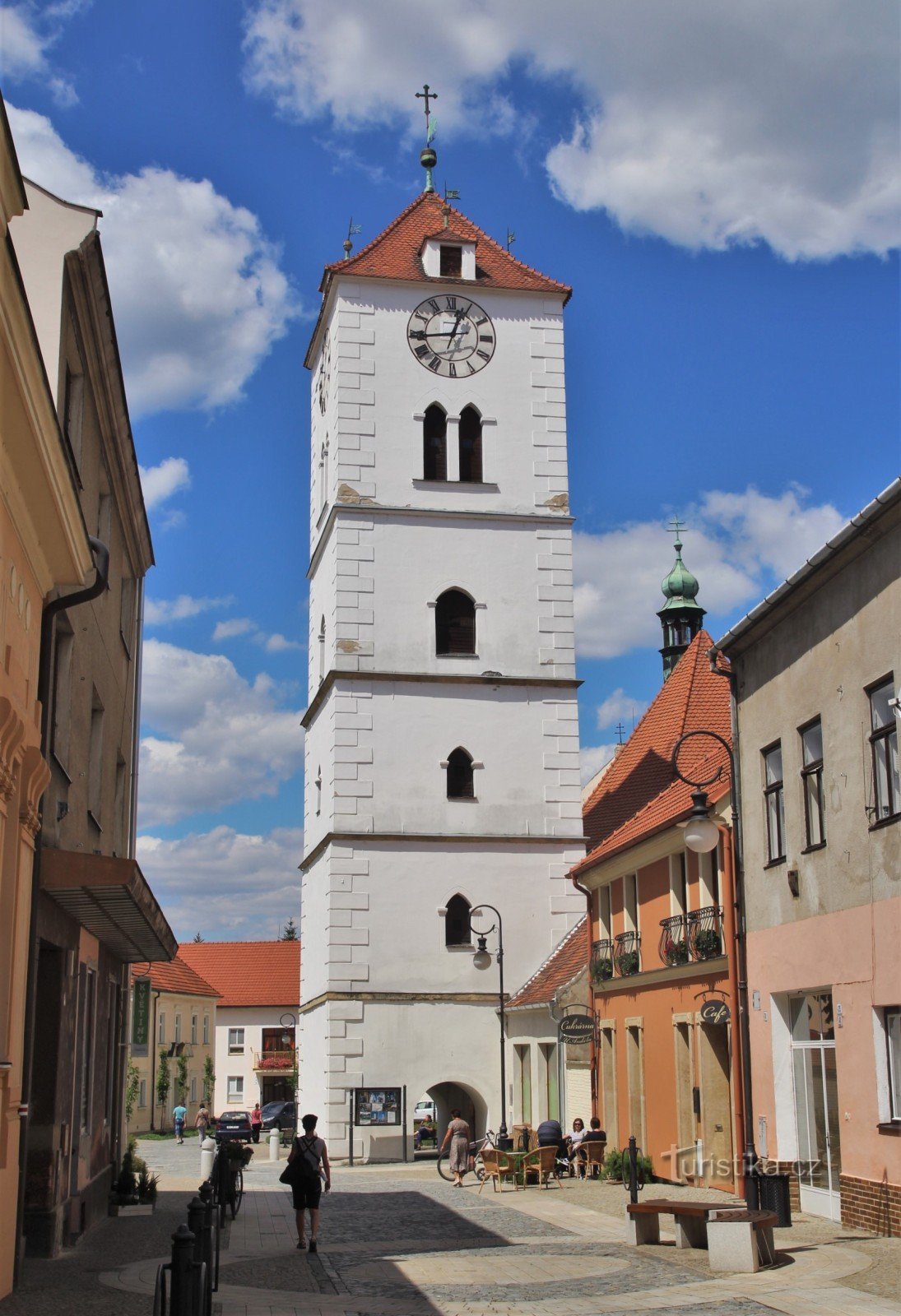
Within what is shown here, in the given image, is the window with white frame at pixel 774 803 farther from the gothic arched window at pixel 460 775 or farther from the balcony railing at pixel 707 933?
the gothic arched window at pixel 460 775

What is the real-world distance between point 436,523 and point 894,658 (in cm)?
2350

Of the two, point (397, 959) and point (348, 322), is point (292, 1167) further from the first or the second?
point (348, 322)

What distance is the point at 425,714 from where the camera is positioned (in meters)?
37.3

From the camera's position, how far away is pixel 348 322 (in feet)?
→ 130

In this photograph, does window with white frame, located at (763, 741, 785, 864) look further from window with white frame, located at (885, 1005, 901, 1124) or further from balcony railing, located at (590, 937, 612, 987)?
balcony railing, located at (590, 937, 612, 987)

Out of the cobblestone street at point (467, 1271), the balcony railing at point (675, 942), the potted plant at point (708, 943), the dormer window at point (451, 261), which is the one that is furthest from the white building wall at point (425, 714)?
the potted plant at point (708, 943)

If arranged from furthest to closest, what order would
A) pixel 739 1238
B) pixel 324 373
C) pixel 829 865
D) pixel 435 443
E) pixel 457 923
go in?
pixel 324 373 → pixel 435 443 → pixel 457 923 → pixel 829 865 → pixel 739 1238

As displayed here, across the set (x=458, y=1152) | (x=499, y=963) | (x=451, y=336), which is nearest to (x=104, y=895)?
(x=458, y=1152)

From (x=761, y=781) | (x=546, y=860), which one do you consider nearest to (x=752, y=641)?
(x=761, y=781)

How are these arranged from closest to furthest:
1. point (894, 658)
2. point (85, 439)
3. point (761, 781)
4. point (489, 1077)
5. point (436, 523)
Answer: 1. point (894, 658)
2. point (85, 439)
3. point (761, 781)
4. point (489, 1077)
5. point (436, 523)

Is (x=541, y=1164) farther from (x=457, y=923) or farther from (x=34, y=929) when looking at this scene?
(x=34, y=929)

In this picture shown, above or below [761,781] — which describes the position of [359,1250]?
below

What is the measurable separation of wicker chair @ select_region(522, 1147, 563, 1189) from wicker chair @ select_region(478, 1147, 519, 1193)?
27cm

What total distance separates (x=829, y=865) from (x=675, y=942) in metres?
6.64
